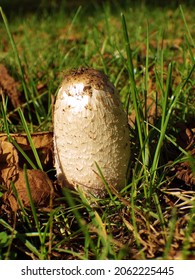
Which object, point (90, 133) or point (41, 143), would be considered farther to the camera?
point (41, 143)

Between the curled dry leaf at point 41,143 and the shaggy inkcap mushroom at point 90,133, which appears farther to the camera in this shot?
the curled dry leaf at point 41,143

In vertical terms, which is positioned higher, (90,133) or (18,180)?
(90,133)

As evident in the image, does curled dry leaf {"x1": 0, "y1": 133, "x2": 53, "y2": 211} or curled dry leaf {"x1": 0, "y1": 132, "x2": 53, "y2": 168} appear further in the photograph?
curled dry leaf {"x1": 0, "y1": 132, "x2": 53, "y2": 168}

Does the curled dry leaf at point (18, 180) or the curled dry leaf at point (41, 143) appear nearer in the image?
the curled dry leaf at point (18, 180)

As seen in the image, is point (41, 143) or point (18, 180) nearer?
point (18, 180)

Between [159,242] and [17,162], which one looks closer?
[159,242]

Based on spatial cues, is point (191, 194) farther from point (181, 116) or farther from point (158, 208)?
point (181, 116)

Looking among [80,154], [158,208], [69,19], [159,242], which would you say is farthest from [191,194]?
[69,19]

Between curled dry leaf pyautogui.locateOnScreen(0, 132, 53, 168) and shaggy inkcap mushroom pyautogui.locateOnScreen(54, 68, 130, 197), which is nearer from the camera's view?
shaggy inkcap mushroom pyautogui.locateOnScreen(54, 68, 130, 197)
